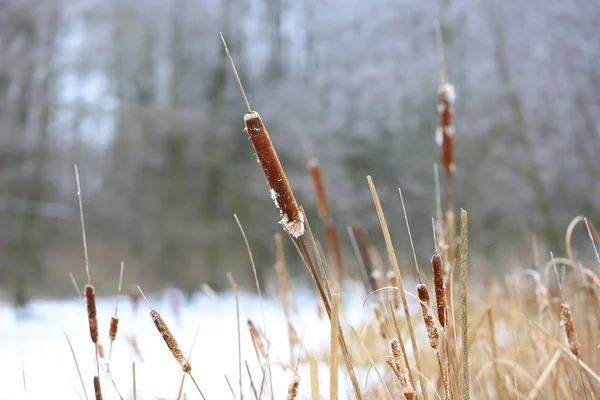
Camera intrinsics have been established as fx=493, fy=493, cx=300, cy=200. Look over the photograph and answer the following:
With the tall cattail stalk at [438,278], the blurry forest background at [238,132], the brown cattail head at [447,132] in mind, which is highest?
the blurry forest background at [238,132]

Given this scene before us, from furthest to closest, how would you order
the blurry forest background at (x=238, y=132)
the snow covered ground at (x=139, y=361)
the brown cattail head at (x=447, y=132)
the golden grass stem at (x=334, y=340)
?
the blurry forest background at (x=238, y=132), the snow covered ground at (x=139, y=361), the brown cattail head at (x=447, y=132), the golden grass stem at (x=334, y=340)

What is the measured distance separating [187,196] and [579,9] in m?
3.25

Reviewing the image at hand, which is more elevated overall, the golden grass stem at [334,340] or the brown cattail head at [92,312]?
the brown cattail head at [92,312]

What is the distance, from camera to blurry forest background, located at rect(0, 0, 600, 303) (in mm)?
3525

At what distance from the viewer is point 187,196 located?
168 inches

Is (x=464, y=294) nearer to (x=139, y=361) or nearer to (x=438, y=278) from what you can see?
(x=438, y=278)

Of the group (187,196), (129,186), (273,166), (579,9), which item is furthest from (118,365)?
(129,186)

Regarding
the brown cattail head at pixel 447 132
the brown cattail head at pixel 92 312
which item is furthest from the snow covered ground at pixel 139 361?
the brown cattail head at pixel 447 132

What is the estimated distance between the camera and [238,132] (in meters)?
4.34

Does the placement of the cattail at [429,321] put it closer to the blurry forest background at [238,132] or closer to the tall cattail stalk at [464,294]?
the tall cattail stalk at [464,294]

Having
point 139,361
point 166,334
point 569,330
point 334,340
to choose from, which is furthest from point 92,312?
point 139,361

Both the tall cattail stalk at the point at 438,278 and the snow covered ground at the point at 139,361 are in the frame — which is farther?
the snow covered ground at the point at 139,361

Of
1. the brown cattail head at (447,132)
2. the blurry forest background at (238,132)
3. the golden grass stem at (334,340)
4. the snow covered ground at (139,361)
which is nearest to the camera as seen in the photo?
the golden grass stem at (334,340)

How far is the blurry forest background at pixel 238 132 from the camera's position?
11.6 feet
